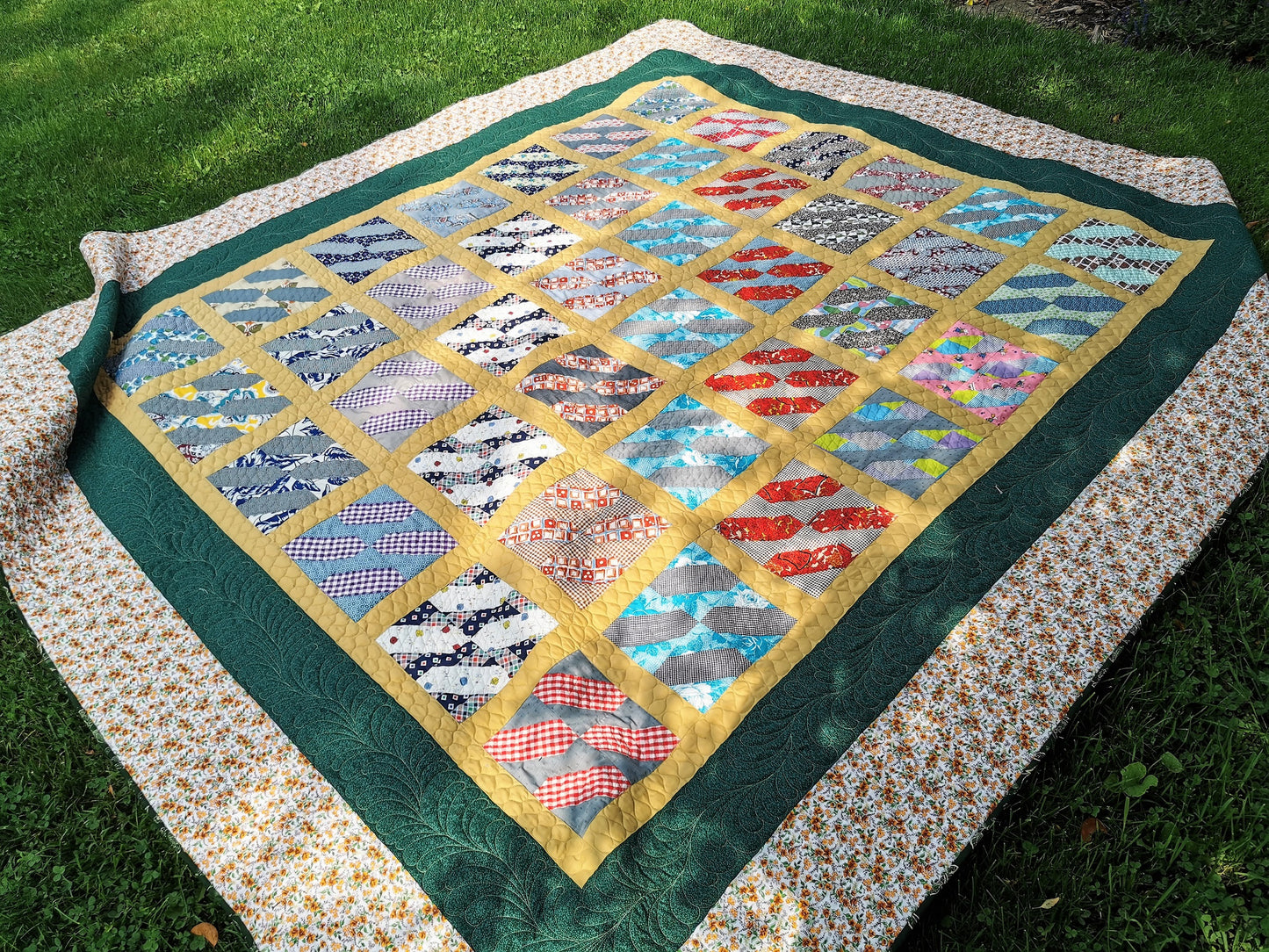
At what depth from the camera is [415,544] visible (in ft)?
6.75

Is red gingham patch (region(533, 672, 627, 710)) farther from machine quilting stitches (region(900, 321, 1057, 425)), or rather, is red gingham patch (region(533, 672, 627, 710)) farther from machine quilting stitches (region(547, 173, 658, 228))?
machine quilting stitches (region(547, 173, 658, 228))

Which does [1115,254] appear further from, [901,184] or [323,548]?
[323,548]

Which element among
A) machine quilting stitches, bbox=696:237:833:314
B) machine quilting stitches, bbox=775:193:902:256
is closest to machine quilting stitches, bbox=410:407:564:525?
machine quilting stitches, bbox=696:237:833:314

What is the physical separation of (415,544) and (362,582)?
0.15 metres

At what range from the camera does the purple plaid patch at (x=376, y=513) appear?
2.11 meters

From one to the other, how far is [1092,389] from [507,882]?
A: 198 centimetres

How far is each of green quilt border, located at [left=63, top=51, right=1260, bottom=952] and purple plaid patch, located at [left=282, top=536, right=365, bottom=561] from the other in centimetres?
10

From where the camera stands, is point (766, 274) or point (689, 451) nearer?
point (689, 451)

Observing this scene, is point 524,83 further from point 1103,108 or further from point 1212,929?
point 1212,929

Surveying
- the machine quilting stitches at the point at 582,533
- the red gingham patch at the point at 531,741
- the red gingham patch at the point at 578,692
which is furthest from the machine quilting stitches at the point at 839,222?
the red gingham patch at the point at 531,741

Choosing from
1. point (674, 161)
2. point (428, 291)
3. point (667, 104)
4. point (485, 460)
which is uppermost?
point (667, 104)

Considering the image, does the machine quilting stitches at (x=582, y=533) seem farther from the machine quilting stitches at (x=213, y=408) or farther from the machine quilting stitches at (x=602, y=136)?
the machine quilting stitches at (x=602, y=136)

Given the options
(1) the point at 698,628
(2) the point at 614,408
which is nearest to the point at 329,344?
(2) the point at 614,408

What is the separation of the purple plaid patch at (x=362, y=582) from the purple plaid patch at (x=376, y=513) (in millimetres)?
149
